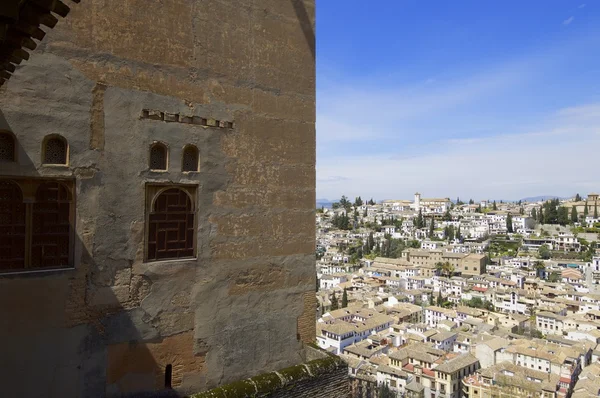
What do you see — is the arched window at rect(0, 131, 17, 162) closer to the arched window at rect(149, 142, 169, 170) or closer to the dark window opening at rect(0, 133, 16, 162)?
the dark window opening at rect(0, 133, 16, 162)

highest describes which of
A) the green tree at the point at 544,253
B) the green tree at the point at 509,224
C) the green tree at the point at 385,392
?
the green tree at the point at 509,224

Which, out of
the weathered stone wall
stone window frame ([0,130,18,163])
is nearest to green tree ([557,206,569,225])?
the weathered stone wall

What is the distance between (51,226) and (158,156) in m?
1.02

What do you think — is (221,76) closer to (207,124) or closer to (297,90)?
(207,124)

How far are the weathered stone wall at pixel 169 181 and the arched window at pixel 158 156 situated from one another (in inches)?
3.0

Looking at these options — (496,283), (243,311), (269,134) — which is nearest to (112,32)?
(269,134)

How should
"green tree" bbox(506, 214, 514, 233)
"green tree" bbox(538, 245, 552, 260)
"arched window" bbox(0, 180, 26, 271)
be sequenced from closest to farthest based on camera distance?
"arched window" bbox(0, 180, 26, 271) < "green tree" bbox(538, 245, 552, 260) < "green tree" bbox(506, 214, 514, 233)

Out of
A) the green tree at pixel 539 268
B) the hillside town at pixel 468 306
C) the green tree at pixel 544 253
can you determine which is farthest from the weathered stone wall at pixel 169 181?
the green tree at pixel 544 253

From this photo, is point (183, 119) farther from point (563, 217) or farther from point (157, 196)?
point (563, 217)

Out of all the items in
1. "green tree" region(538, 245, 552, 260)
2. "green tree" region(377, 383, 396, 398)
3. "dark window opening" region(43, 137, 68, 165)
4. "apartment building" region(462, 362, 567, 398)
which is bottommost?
"green tree" region(377, 383, 396, 398)

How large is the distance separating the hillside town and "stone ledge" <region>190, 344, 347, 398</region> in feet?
71.2

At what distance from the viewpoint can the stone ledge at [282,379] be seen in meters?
4.22

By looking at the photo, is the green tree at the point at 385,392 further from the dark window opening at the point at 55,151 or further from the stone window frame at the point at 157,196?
the dark window opening at the point at 55,151

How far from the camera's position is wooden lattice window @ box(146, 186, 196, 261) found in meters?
3.99
